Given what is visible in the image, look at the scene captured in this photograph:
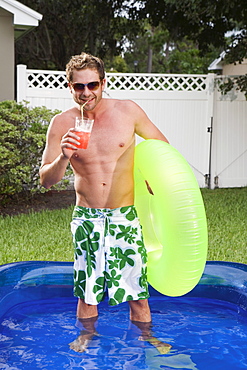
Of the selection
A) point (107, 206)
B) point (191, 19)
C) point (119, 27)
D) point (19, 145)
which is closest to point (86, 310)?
point (107, 206)

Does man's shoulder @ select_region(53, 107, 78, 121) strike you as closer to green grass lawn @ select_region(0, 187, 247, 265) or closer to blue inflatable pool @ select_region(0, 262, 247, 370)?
blue inflatable pool @ select_region(0, 262, 247, 370)

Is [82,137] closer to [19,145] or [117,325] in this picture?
[117,325]

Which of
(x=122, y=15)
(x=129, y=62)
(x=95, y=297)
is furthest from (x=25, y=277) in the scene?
(x=129, y=62)

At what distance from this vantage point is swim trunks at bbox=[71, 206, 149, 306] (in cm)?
346

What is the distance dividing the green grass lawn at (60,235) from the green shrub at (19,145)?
62cm

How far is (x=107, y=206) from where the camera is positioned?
350 centimetres

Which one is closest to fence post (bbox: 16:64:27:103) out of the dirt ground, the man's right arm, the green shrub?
the green shrub

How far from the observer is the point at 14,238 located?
6371 millimetres

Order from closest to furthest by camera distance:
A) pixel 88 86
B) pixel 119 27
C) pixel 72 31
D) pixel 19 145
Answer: pixel 88 86
pixel 19 145
pixel 119 27
pixel 72 31

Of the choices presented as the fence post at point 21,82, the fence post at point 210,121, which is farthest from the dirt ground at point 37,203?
the fence post at point 210,121

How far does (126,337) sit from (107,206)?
94 centimetres

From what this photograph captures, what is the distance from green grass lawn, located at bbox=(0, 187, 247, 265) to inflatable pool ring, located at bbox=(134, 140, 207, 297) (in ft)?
7.18

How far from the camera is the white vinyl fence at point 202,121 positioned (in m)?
10.5

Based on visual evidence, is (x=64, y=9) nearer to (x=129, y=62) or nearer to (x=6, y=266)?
(x=6, y=266)
